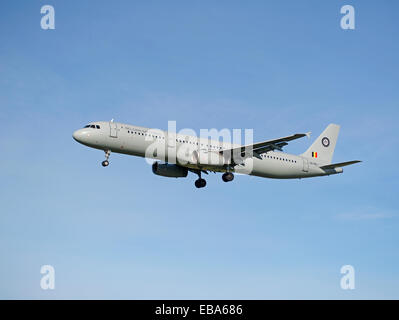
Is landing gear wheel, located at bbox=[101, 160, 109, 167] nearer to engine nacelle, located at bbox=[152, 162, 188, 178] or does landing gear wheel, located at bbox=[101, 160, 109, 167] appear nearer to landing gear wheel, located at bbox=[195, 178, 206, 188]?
engine nacelle, located at bbox=[152, 162, 188, 178]

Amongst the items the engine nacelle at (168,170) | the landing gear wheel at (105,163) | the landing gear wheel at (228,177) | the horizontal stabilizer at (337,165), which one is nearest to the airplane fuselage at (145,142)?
the landing gear wheel at (228,177)

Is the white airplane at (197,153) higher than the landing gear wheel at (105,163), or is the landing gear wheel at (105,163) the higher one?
the white airplane at (197,153)

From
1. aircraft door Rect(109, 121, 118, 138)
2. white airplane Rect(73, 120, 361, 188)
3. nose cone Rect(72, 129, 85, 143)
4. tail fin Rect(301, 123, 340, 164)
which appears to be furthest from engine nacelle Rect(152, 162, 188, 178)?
tail fin Rect(301, 123, 340, 164)

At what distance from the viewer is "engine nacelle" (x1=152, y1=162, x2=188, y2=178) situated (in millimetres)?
52281

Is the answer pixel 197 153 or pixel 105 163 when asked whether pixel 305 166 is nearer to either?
pixel 197 153

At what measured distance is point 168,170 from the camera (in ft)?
171

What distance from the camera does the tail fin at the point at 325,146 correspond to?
57.8 m

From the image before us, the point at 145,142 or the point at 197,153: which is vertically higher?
the point at 145,142

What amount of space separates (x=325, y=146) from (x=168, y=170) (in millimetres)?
18208

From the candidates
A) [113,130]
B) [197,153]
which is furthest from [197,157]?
[113,130]

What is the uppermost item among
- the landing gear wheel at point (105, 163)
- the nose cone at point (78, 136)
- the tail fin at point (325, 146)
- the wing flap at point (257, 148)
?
the tail fin at point (325, 146)

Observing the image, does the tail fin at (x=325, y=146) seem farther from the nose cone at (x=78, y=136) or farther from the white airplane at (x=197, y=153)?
the nose cone at (x=78, y=136)

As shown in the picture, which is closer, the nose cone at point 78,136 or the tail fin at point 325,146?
the nose cone at point 78,136

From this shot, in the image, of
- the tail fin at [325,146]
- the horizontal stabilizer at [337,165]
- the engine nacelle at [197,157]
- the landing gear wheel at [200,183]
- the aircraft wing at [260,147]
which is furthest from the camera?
the tail fin at [325,146]
